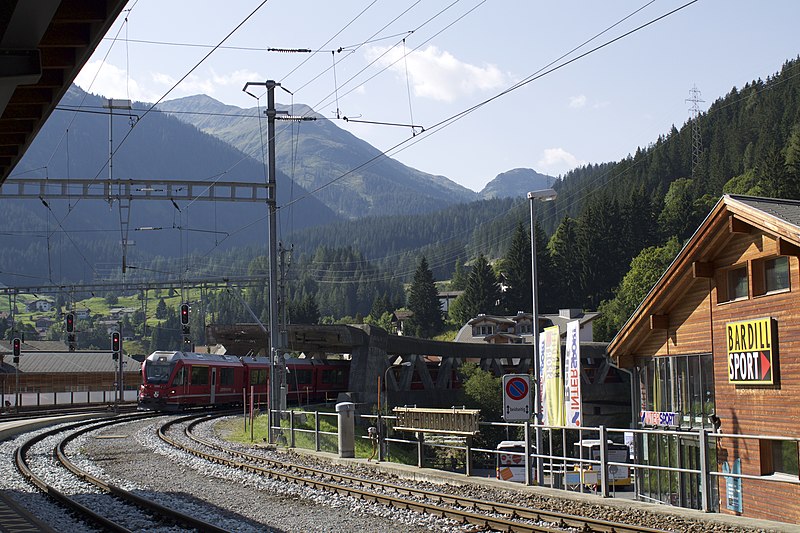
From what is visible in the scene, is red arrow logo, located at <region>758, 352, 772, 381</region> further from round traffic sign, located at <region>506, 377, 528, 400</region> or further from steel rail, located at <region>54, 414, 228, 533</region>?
steel rail, located at <region>54, 414, 228, 533</region>

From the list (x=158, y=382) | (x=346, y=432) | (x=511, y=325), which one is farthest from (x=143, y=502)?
(x=511, y=325)

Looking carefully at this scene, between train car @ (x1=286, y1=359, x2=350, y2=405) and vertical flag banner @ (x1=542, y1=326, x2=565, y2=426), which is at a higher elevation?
vertical flag banner @ (x1=542, y1=326, x2=565, y2=426)

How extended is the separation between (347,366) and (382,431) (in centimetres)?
3958

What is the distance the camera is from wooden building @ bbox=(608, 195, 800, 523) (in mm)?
18172

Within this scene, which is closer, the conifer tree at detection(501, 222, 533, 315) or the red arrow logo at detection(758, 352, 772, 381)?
the red arrow logo at detection(758, 352, 772, 381)

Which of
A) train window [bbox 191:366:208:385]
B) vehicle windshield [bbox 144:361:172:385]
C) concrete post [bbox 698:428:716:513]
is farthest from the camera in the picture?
train window [bbox 191:366:208:385]

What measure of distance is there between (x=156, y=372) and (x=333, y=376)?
47.4 ft

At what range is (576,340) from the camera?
23.8m

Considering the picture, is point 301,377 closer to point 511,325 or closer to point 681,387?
point 681,387

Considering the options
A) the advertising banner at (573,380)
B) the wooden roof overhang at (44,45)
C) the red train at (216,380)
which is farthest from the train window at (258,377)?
the wooden roof overhang at (44,45)

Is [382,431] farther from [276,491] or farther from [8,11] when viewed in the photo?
[8,11]

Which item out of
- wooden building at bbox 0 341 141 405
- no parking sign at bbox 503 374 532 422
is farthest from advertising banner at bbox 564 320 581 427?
wooden building at bbox 0 341 141 405

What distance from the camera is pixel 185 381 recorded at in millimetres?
47312

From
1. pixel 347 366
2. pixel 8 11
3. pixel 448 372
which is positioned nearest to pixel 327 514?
pixel 8 11
